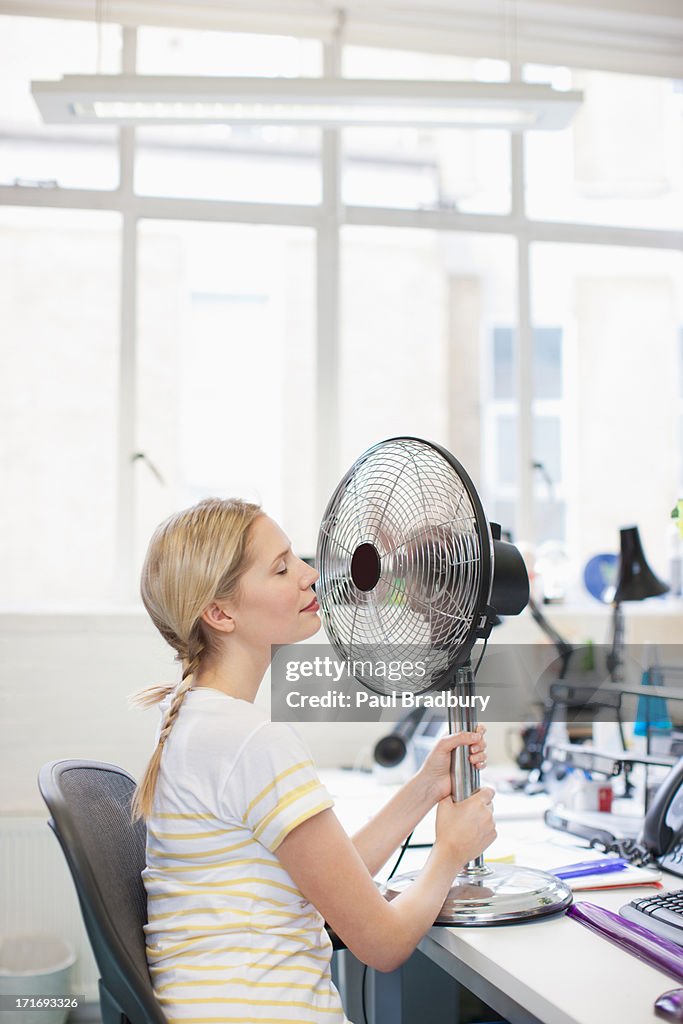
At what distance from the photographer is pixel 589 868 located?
148cm

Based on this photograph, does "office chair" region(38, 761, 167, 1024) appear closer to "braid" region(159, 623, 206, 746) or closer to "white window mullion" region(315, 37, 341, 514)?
"braid" region(159, 623, 206, 746)

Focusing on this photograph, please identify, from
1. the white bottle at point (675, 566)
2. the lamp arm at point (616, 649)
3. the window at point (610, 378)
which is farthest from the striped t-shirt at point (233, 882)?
the window at point (610, 378)

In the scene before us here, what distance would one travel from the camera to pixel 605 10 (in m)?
3.30

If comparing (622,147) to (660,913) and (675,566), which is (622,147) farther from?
(660,913)

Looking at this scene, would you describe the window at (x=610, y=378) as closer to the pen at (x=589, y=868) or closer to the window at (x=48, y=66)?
the window at (x=48, y=66)

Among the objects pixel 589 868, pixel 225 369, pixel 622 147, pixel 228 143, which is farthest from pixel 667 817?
pixel 225 369

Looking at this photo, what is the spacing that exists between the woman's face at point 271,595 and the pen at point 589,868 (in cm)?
55

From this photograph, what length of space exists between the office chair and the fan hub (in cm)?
44

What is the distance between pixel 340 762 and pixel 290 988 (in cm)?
173

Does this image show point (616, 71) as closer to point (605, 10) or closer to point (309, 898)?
point (605, 10)

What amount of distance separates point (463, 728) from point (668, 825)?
17.9 inches

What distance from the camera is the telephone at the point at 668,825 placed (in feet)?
4.88

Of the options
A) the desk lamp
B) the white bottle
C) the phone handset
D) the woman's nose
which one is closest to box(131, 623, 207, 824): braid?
the woman's nose

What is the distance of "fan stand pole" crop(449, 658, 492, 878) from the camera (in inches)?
50.4
